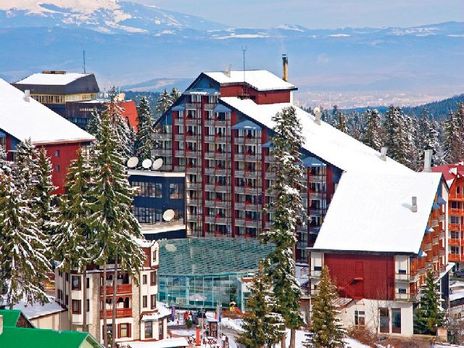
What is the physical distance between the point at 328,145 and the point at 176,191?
14.8 meters

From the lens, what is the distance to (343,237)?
99500 mm

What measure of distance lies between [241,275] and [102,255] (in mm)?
19417

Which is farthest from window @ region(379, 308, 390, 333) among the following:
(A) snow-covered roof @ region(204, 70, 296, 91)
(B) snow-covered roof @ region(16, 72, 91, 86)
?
(B) snow-covered roof @ region(16, 72, 91, 86)

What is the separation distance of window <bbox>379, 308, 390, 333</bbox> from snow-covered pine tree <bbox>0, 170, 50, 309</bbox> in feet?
88.7

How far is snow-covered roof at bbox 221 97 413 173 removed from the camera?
116 meters

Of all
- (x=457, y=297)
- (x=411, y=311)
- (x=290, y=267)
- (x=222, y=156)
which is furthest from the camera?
(x=222, y=156)

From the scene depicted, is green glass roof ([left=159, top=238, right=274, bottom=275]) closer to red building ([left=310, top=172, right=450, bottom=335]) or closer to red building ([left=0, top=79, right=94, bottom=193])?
red building ([left=310, top=172, right=450, bottom=335])

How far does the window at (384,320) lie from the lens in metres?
95.8

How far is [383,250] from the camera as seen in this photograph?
97.0 meters

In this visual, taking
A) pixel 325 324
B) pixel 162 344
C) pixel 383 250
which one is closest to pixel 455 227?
pixel 383 250

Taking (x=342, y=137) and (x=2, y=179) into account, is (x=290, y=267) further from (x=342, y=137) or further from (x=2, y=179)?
(x=342, y=137)

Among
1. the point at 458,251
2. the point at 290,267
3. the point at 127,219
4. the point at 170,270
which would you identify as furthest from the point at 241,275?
the point at 458,251

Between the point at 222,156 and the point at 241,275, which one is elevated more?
the point at 222,156

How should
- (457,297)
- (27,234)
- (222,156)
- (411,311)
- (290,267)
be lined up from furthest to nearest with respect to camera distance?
(222,156) → (457,297) → (411,311) → (290,267) → (27,234)
